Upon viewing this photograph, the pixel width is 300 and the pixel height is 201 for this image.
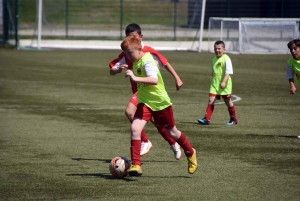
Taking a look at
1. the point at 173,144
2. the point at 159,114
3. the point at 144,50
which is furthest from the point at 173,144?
the point at 144,50

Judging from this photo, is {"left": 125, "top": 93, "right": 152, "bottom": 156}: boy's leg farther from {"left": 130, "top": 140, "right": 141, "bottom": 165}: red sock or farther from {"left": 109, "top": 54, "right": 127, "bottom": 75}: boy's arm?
{"left": 130, "top": 140, "right": 141, "bottom": 165}: red sock

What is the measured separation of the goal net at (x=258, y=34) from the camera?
36.0 m

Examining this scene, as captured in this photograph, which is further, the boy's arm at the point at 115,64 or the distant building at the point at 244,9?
the distant building at the point at 244,9

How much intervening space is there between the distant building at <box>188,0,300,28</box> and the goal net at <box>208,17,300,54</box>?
11.0ft

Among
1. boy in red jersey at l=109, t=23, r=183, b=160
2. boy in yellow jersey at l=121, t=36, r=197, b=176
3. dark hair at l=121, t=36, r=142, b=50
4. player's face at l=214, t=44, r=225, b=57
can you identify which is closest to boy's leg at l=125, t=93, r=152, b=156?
boy in red jersey at l=109, t=23, r=183, b=160

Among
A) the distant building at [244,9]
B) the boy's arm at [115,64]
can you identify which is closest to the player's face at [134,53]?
the boy's arm at [115,64]

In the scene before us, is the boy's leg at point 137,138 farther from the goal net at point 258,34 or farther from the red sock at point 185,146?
the goal net at point 258,34

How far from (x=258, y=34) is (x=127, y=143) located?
2565 cm

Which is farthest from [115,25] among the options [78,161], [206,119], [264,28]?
[78,161]

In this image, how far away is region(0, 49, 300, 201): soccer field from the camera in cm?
801

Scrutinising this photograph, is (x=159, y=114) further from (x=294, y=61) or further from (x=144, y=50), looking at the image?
(x=294, y=61)

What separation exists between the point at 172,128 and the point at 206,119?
478 cm

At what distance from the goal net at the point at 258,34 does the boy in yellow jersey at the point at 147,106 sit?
2711cm

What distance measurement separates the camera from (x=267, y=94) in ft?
61.5
